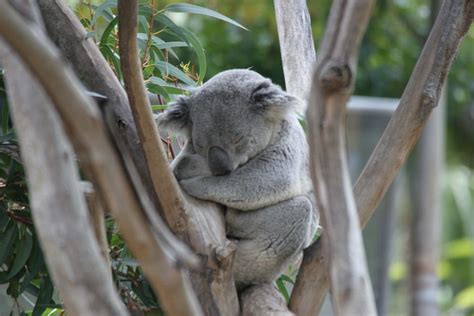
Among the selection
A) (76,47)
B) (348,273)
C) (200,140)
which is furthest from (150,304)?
(348,273)

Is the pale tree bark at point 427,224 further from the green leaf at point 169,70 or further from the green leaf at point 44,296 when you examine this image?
the green leaf at point 44,296

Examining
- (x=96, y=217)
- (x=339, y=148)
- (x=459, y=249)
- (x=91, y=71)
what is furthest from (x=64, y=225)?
(x=459, y=249)

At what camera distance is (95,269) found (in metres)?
1.36

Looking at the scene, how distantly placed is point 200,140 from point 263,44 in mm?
5599

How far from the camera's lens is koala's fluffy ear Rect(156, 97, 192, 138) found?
2.82 meters

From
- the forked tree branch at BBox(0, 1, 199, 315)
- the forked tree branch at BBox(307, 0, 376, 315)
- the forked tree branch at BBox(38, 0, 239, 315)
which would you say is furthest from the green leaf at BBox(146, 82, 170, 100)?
the forked tree branch at BBox(0, 1, 199, 315)

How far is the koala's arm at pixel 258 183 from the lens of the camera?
2662 mm

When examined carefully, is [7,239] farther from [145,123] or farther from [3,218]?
[145,123]

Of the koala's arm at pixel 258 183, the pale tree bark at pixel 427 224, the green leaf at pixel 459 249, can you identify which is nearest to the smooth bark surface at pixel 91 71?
the koala's arm at pixel 258 183

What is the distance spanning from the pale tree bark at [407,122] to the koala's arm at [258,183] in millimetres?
331

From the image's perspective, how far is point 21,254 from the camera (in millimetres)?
2715

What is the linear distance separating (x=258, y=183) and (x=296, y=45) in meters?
0.69

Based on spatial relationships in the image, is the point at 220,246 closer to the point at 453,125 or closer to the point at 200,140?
the point at 200,140

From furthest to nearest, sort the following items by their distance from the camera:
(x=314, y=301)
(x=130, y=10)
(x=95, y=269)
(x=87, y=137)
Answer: (x=314, y=301), (x=130, y=10), (x=95, y=269), (x=87, y=137)
